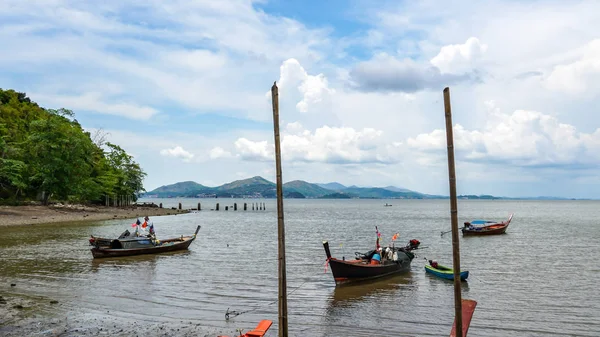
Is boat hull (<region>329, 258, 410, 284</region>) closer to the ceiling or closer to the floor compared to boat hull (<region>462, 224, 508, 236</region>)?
closer to the ceiling

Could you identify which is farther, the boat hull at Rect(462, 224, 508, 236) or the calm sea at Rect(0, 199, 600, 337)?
the boat hull at Rect(462, 224, 508, 236)

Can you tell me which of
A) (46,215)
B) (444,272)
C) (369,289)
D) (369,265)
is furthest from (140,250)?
(46,215)

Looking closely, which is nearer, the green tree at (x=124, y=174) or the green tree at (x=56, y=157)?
the green tree at (x=56, y=157)

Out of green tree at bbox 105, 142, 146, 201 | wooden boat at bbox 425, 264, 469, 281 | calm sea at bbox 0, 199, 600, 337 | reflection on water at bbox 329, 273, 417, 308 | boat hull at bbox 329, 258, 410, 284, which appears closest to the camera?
calm sea at bbox 0, 199, 600, 337

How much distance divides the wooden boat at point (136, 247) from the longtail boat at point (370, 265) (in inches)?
618

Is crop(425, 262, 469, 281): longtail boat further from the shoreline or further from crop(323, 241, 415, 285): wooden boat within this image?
the shoreline

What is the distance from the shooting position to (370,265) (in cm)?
2238

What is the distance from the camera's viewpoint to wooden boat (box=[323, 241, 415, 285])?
69.4 feet

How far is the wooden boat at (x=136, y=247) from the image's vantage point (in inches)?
1155

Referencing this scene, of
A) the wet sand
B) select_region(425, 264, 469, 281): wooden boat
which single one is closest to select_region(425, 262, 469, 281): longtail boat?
select_region(425, 264, 469, 281): wooden boat

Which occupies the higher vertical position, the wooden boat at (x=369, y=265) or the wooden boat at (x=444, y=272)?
the wooden boat at (x=369, y=265)

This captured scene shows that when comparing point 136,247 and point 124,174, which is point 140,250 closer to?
point 136,247

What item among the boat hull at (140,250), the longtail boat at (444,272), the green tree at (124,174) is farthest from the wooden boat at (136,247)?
the green tree at (124,174)

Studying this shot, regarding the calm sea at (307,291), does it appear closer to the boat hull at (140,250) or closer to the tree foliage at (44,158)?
the boat hull at (140,250)
